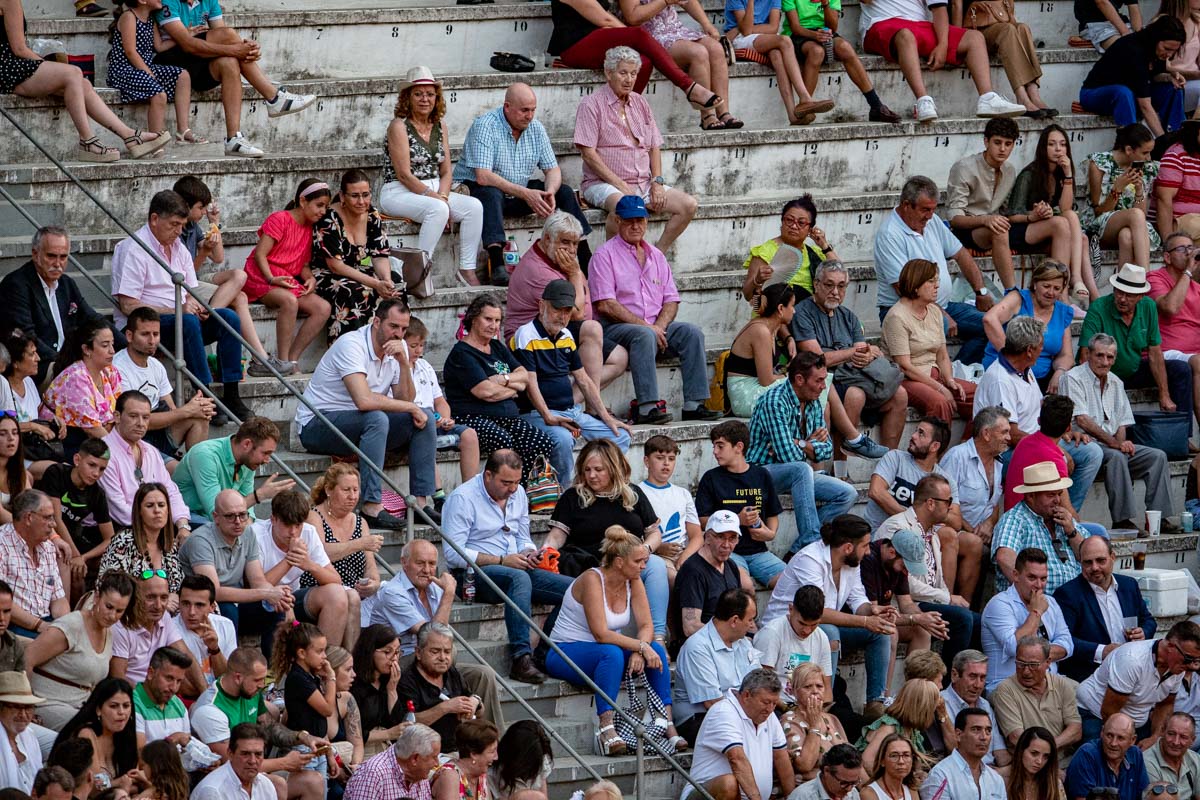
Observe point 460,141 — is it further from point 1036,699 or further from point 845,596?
point 1036,699

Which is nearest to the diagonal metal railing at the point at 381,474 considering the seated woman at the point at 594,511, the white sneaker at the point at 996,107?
the seated woman at the point at 594,511

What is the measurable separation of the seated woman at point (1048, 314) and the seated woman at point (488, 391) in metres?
3.31

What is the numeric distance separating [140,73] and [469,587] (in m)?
4.13

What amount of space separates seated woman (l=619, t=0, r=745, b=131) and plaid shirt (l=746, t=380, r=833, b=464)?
9.74ft

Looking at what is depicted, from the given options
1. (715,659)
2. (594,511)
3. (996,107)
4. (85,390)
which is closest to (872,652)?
(715,659)

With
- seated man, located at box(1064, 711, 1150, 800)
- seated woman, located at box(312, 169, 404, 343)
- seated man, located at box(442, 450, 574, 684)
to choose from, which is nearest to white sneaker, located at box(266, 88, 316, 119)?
seated woman, located at box(312, 169, 404, 343)

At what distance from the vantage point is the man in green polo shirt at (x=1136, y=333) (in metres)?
14.2

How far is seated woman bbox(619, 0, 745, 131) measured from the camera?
15031mm

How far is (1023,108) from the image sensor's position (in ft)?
52.3

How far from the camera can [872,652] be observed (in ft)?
39.5

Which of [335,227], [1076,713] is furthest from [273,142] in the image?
[1076,713]

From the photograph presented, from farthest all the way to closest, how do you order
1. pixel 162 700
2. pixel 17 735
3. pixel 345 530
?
pixel 345 530, pixel 162 700, pixel 17 735

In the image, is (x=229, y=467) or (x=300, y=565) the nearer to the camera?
(x=300, y=565)

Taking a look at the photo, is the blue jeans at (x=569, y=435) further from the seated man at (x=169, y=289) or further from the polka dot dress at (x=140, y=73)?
the polka dot dress at (x=140, y=73)
